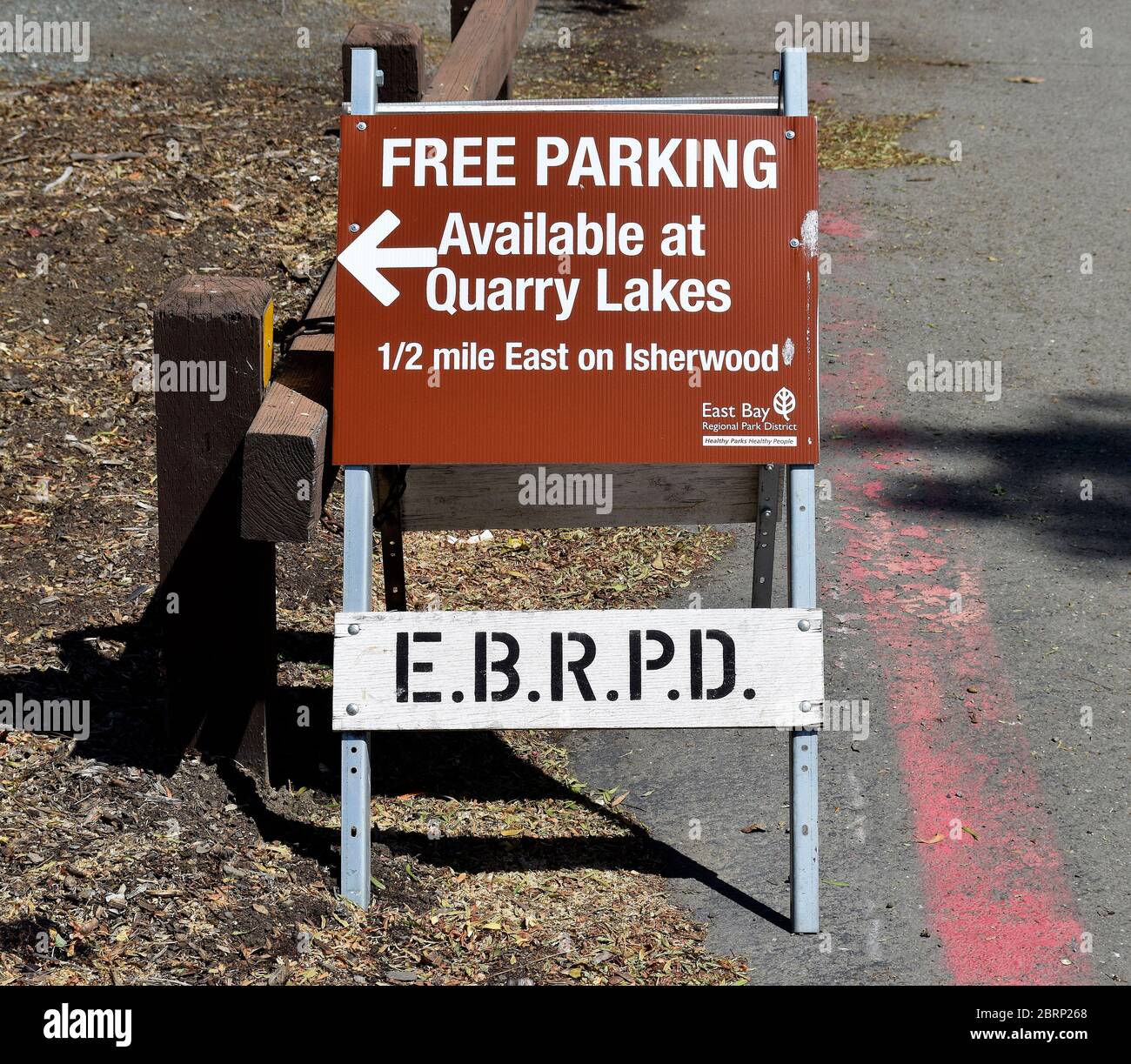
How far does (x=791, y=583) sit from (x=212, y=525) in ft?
5.01

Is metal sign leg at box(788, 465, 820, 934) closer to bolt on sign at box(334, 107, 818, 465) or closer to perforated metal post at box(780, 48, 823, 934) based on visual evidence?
perforated metal post at box(780, 48, 823, 934)

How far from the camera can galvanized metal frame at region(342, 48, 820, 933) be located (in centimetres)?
347

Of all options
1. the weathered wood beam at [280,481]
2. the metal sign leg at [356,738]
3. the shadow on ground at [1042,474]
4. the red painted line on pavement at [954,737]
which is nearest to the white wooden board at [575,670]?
the metal sign leg at [356,738]

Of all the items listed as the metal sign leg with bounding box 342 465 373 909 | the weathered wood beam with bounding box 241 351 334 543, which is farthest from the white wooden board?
the weathered wood beam with bounding box 241 351 334 543

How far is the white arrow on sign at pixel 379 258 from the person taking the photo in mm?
3422

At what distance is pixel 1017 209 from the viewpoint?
334 inches

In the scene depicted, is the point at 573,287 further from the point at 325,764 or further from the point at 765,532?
the point at 325,764

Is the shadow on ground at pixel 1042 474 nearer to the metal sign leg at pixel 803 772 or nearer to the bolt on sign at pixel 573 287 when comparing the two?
the metal sign leg at pixel 803 772

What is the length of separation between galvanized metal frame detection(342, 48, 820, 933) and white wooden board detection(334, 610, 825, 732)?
0.27ft

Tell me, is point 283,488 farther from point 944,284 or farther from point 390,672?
point 944,284

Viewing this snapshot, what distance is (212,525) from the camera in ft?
12.2

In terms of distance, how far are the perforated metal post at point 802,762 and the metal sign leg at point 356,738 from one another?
1.06 meters

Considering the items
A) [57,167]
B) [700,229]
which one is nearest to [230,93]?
[57,167]

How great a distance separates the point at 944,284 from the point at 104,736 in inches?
206
